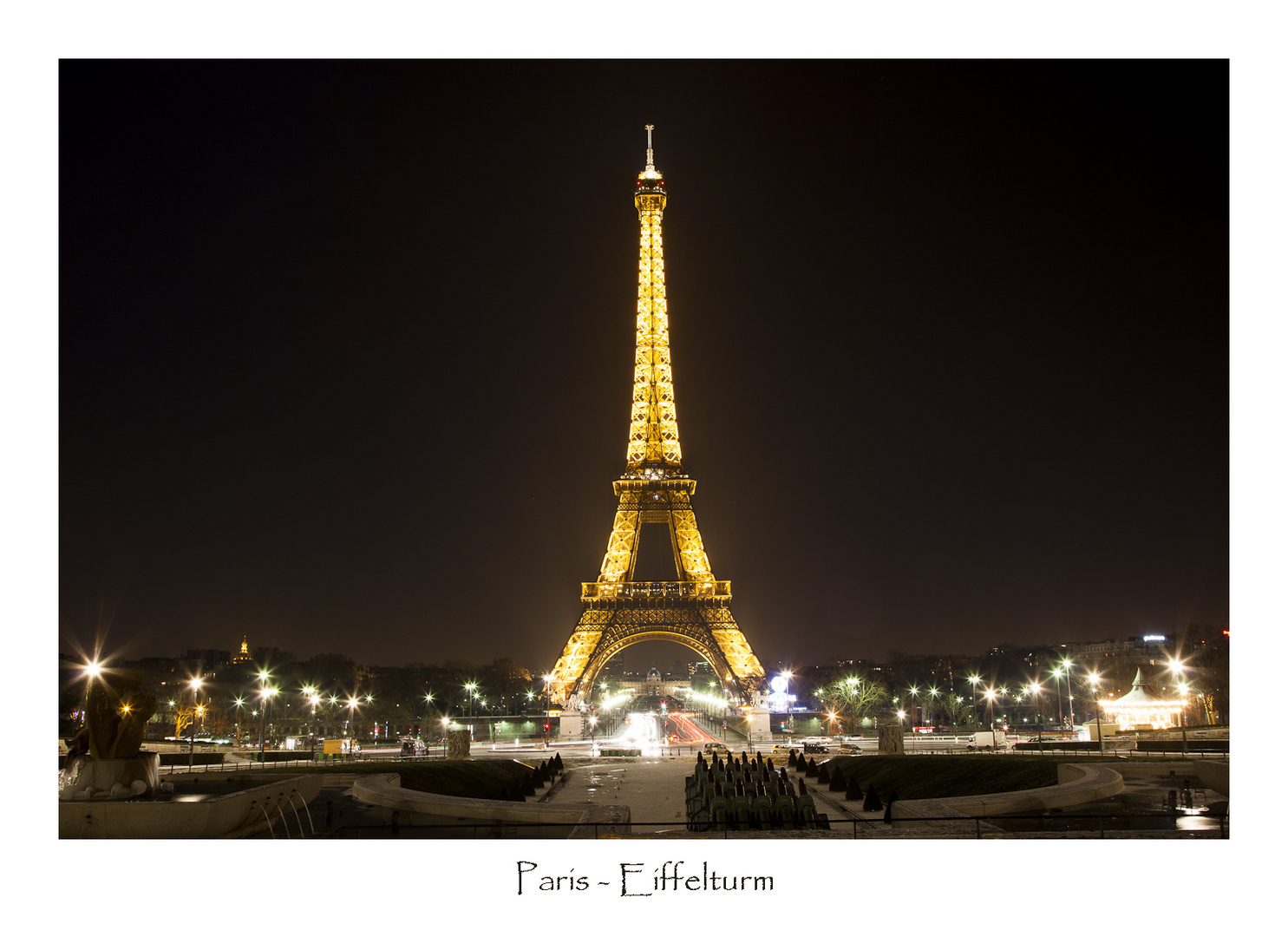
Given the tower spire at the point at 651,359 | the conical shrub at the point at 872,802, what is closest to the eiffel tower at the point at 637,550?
the tower spire at the point at 651,359

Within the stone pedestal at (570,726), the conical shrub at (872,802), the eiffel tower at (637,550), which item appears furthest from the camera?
the eiffel tower at (637,550)

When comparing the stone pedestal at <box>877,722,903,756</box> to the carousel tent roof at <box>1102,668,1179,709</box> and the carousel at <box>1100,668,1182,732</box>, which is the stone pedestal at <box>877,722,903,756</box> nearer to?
the carousel at <box>1100,668,1182,732</box>

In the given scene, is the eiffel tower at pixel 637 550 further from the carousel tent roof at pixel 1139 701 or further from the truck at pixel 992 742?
the carousel tent roof at pixel 1139 701

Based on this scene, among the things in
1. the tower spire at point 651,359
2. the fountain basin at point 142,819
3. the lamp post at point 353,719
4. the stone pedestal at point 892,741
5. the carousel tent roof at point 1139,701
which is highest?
the tower spire at point 651,359

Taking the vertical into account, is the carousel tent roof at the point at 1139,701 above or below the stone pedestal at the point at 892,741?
below

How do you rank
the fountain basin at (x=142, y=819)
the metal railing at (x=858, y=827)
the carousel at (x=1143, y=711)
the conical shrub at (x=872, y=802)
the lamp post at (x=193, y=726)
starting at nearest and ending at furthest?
1. the fountain basin at (x=142, y=819)
2. the metal railing at (x=858, y=827)
3. the conical shrub at (x=872, y=802)
4. the lamp post at (x=193, y=726)
5. the carousel at (x=1143, y=711)

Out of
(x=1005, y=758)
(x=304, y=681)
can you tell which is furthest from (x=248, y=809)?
(x=304, y=681)
